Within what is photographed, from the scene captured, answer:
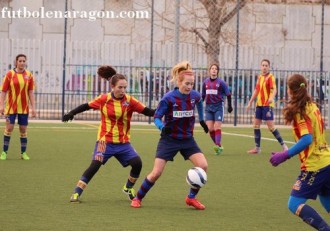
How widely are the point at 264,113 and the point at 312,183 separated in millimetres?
11793

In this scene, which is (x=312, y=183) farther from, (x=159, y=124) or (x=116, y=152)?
(x=116, y=152)

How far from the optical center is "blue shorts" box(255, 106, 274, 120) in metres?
20.9

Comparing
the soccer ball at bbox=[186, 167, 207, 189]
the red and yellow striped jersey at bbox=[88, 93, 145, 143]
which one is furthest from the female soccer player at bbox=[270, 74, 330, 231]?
the red and yellow striped jersey at bbox=[88, 93, 145, 143]

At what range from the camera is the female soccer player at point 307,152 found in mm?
9227

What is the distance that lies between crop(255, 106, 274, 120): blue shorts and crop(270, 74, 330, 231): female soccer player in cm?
1151

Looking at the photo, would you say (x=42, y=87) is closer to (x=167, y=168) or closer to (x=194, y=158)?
(x=167, y=168)

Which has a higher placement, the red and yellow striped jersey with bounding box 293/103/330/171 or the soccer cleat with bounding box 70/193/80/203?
the red and yellow striped jersey with bounding box 293/103/330/171

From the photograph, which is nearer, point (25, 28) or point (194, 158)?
point (194, 158)

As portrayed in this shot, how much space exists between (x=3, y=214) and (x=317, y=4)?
30217 mm

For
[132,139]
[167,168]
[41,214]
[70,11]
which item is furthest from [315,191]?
[70,11]

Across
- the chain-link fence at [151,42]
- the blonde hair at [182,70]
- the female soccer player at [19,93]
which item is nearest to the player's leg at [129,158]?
the blonde hair at [182,70]

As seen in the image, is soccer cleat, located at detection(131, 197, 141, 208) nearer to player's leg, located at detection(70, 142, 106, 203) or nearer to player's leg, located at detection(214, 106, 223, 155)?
player's leg, located at detection(70, 142, 106, 203)

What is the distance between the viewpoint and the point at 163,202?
12.7 meters

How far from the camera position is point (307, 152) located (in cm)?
936
